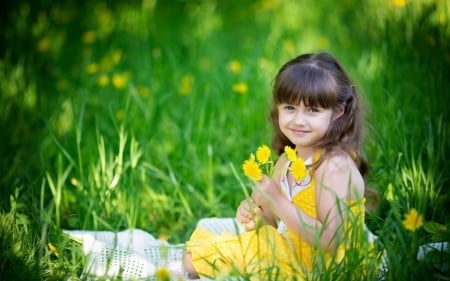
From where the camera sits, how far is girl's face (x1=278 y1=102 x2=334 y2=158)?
7.00 ft

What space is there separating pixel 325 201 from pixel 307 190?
0.12 m

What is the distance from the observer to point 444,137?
2.74 meters

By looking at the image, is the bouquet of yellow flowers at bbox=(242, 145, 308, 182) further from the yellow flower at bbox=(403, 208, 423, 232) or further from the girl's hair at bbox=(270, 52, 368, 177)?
the yellow flower at bbox=(403, 208, 423, 232)

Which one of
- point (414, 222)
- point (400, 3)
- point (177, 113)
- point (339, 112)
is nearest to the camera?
point (414, 222)

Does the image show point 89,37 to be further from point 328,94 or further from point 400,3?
point 328,94

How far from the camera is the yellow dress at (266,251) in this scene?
6.66 feet

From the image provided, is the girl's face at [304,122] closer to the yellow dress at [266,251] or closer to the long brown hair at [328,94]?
the long brown hair at [328,94]

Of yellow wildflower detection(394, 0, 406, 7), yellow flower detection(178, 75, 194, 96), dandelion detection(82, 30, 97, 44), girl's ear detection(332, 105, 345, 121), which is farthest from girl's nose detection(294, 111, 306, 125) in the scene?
dandelion detection(82, 30, 97, 44)

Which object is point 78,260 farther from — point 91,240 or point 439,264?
point 439,264

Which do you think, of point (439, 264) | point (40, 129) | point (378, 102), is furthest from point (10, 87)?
point (439, 264)

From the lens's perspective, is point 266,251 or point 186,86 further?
point 186,86

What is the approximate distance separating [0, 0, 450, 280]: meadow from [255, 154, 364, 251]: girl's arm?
0.14 meters

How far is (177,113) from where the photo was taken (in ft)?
11.6

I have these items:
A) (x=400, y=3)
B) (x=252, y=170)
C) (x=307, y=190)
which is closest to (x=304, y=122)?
(x=307, y=190)
